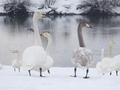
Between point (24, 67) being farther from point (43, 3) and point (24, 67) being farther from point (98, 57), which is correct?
point (43, 3)

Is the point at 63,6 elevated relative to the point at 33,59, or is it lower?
lower

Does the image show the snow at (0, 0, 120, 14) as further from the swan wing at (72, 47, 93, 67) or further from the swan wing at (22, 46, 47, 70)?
the swan wing at (72, 47, 93, 67)

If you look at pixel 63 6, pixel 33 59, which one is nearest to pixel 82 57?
pixel 33 59

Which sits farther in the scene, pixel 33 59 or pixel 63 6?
pixel 63 6

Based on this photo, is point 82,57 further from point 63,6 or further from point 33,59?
point 63,6

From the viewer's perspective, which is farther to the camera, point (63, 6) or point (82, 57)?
point (63, 6)

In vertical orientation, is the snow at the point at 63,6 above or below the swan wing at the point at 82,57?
below

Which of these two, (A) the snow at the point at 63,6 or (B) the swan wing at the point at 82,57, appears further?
(A) the snow at the point at 63,6

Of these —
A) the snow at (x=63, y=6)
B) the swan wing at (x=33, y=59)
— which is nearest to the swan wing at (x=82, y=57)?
the swan wing at (x=33, y=59)

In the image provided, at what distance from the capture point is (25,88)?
15.5 ft

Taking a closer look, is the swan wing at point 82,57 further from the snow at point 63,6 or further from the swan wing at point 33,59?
the snow at point 63,6

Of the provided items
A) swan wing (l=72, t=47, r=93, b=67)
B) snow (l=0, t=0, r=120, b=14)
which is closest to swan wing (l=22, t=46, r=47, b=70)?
swan wing (l=72, t=47, r=93, b=67)

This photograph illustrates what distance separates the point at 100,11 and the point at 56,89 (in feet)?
269

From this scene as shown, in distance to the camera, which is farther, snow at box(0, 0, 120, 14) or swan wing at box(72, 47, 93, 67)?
snow at box(0, 0, 120, 14)
